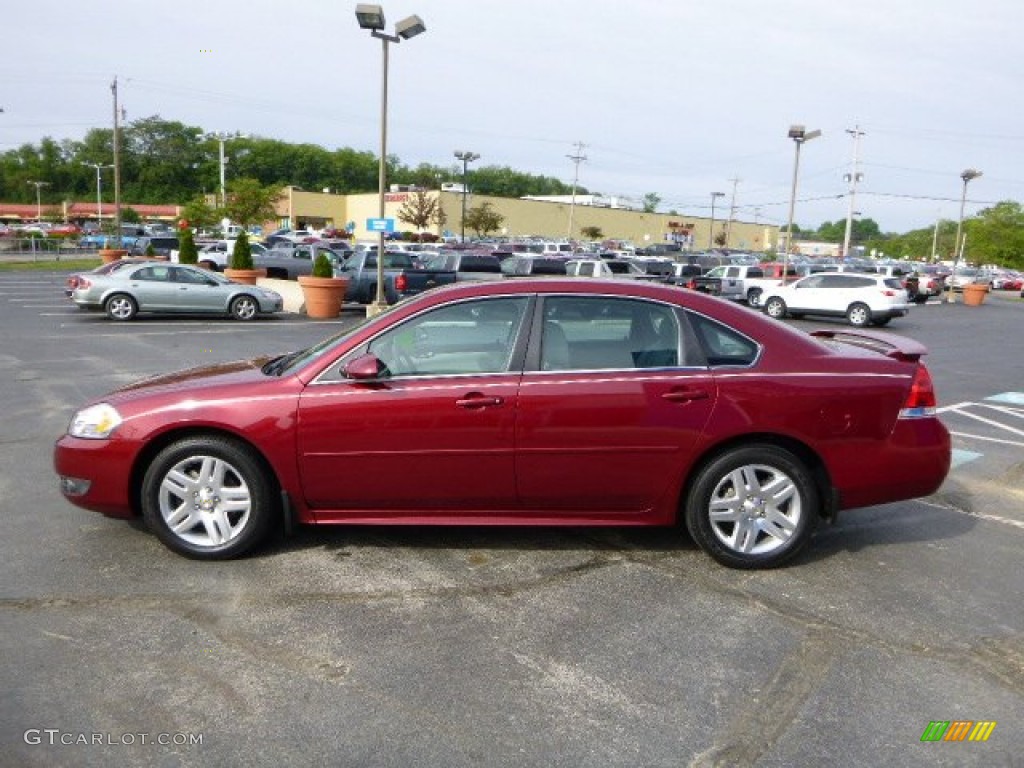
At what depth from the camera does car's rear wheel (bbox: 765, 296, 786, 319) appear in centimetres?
2631

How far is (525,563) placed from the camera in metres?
4.67

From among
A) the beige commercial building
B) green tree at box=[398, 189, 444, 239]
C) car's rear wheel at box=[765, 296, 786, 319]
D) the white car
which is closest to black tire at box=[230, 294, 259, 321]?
car's rear wheel at box=[765, 296, 786, 319]

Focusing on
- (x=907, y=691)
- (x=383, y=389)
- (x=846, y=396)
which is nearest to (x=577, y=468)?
(x=383, y=389)

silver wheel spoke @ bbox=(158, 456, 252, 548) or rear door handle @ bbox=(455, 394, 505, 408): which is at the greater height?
rear door handle @ bbox=(455, 394, 505, 408)

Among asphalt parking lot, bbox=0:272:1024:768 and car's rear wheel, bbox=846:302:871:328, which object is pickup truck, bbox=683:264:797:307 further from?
asphalt parking lot, bbox=0:272:1024:768

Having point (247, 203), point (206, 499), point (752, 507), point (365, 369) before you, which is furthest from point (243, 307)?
point (247, 203)

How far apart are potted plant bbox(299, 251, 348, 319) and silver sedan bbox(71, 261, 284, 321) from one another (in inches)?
43.5

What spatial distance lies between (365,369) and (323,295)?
17076mm

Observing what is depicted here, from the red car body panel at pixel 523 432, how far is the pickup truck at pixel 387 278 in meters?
16.5

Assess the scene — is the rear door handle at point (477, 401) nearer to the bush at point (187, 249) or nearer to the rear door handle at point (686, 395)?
the rear door handle at point (686, 395)

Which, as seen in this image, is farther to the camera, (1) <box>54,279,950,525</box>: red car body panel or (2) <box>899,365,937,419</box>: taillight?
(2) <box>899,365,937,419</box>: taillight

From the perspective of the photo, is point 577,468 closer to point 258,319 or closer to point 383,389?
point 383,389

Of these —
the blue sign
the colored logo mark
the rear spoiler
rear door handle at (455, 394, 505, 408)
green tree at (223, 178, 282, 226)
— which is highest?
green tree at (223, 178, 282, 226)

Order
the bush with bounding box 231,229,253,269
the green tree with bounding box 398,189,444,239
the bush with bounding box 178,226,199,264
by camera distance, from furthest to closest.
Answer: the green tree with bounding box 398,189,444,239 < the bush with bounding box 178,226,199,264 < the bush with bounding box 231,229,253,269
